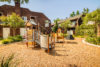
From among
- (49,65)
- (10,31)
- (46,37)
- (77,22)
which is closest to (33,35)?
(46,37)

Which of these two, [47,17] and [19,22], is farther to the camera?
[47,17]

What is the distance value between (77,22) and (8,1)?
23.9m

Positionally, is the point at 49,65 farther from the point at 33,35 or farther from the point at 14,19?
the point at 14,19

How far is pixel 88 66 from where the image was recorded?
2.90 meters

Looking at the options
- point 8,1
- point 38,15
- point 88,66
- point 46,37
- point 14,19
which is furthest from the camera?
point 38,15

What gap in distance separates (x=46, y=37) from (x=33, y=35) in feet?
8.55

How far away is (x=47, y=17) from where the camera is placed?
23.6 metres

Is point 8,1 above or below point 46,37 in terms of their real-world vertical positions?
above

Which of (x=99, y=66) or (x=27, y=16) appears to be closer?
(x=99, y=66)

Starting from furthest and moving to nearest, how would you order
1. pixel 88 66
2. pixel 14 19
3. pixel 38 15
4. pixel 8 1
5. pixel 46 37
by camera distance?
pixel 38 15 → pixel 8 1 → pixel 14 19 → pixel 46 37 → pixel 88 66

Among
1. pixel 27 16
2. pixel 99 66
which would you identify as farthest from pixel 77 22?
pixel 99 66

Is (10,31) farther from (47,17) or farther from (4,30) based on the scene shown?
(47,17)

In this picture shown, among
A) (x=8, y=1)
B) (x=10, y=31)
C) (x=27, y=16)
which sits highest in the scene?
(x=8, y=1)

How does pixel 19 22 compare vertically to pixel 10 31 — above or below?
above
